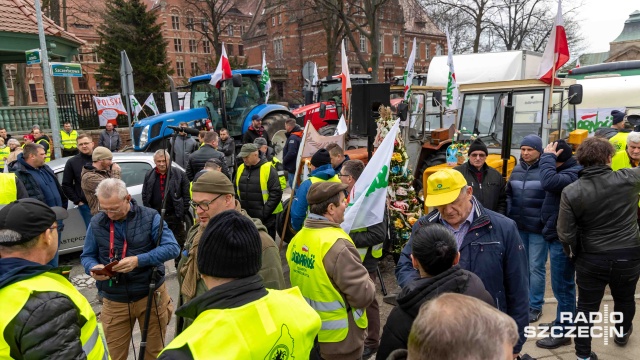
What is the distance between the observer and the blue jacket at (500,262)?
8.66 feet

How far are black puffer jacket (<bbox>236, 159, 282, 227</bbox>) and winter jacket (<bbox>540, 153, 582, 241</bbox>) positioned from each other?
3.12 m

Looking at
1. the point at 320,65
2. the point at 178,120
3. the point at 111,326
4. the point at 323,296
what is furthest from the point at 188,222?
the point at 320,65

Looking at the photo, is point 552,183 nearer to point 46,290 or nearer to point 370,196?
point 370,196

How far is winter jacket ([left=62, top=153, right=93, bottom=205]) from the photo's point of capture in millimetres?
6203

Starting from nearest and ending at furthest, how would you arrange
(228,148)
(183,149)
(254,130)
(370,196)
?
(370,196) < (183,149) < (228,148) < (254,130)

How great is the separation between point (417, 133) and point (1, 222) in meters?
7.73

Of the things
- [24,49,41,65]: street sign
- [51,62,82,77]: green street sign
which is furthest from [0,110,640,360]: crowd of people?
[24,49,41,65]: street sign

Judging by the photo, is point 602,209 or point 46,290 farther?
point 602,209

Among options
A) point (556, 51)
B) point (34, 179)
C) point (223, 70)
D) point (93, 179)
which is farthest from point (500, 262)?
point (223, 70)

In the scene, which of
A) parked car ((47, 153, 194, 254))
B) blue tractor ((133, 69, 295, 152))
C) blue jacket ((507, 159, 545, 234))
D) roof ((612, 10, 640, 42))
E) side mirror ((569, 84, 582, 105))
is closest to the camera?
blue jacket ((507, 159, 545, 234))

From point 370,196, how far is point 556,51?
4.74 m

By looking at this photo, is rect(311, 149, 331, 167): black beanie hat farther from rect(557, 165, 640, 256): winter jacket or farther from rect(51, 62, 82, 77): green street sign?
rect(51, 62, 82, 77): green street sign

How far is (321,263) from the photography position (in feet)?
9.04

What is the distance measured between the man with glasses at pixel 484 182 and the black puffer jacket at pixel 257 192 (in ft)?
7.82
